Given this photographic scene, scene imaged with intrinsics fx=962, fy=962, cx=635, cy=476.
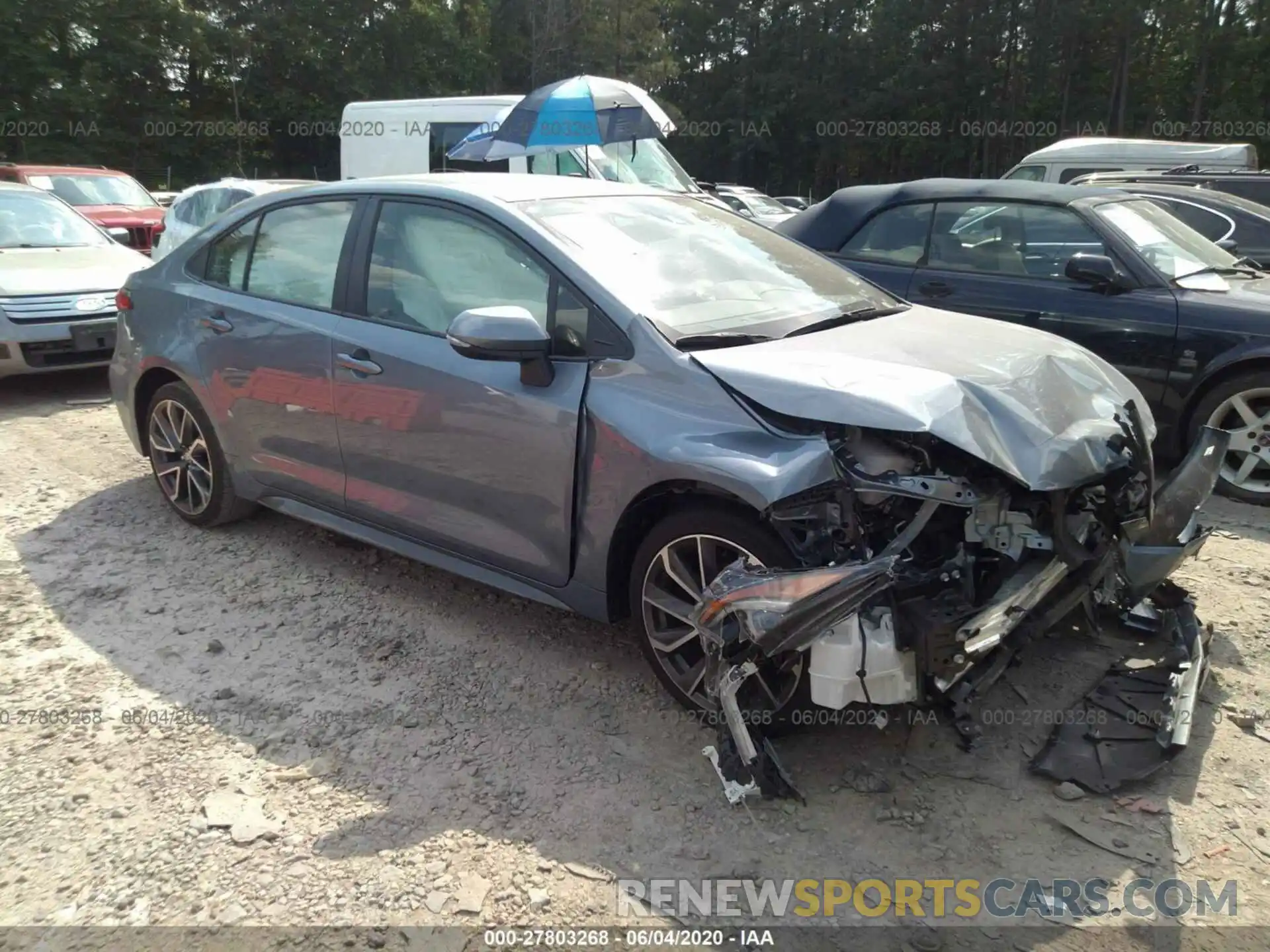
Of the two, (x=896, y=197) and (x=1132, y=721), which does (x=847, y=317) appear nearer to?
(x=1132, y=721)

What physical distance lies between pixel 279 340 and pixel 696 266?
6.03 feet

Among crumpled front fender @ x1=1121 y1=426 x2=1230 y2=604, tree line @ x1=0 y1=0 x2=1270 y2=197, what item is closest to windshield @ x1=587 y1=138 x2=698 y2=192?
crumpled front fender @ x1=1121 y1=426 x2=1230 y2=604

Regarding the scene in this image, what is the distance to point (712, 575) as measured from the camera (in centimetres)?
302

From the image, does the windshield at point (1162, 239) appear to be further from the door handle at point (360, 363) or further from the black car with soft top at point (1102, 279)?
the door handle at point (360, 363)

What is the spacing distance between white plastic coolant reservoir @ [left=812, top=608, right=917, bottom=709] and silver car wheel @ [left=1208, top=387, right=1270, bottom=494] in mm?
3569

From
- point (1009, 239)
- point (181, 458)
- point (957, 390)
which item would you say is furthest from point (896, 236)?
point (181, 458)

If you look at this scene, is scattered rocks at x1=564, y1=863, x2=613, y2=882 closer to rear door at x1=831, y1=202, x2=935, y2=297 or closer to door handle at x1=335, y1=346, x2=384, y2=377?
door handle at x1=335, y1=346, x2=384, y2=377

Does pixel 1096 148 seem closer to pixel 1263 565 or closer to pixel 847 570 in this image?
pixel 1263 565

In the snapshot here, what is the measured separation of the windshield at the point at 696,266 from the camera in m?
3.30

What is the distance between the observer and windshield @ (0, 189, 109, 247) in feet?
26.9

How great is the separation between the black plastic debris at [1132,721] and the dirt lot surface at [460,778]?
0.25 feet

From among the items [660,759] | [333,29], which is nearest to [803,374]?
[660,759]

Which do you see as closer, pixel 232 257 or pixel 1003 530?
pixel 1003 530

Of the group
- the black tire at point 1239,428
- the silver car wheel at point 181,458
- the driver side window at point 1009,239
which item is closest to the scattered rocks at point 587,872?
the silver car wheel at point 181,458
